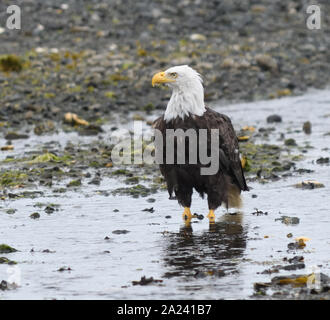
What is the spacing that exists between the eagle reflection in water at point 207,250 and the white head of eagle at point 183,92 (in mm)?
1323

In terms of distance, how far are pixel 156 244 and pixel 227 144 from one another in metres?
1.71

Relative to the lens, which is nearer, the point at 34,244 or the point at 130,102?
the point at 34,244

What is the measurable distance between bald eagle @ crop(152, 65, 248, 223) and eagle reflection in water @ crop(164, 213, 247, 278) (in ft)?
1.30

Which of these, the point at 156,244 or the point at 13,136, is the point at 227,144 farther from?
the point at 13,136

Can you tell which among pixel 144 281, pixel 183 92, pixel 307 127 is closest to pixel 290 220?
pixel 183 92

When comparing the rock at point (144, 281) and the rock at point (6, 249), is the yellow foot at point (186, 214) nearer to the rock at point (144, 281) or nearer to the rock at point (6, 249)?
the rock at point (6, 249)

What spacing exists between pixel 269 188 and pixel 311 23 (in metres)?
15.4

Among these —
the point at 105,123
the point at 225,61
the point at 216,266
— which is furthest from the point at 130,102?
the point at 216,266

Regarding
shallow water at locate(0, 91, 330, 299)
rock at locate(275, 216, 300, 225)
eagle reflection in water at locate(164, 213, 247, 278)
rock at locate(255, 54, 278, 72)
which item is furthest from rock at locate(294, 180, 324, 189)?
rock at locate(255, 54, 278, 72)

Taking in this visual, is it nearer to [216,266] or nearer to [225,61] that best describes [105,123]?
[225,61]

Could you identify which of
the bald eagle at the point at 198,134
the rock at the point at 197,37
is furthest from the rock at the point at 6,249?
the rock at the point at 197,37

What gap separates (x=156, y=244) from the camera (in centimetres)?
952

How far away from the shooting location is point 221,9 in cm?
2644

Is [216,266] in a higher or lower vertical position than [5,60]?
lower
